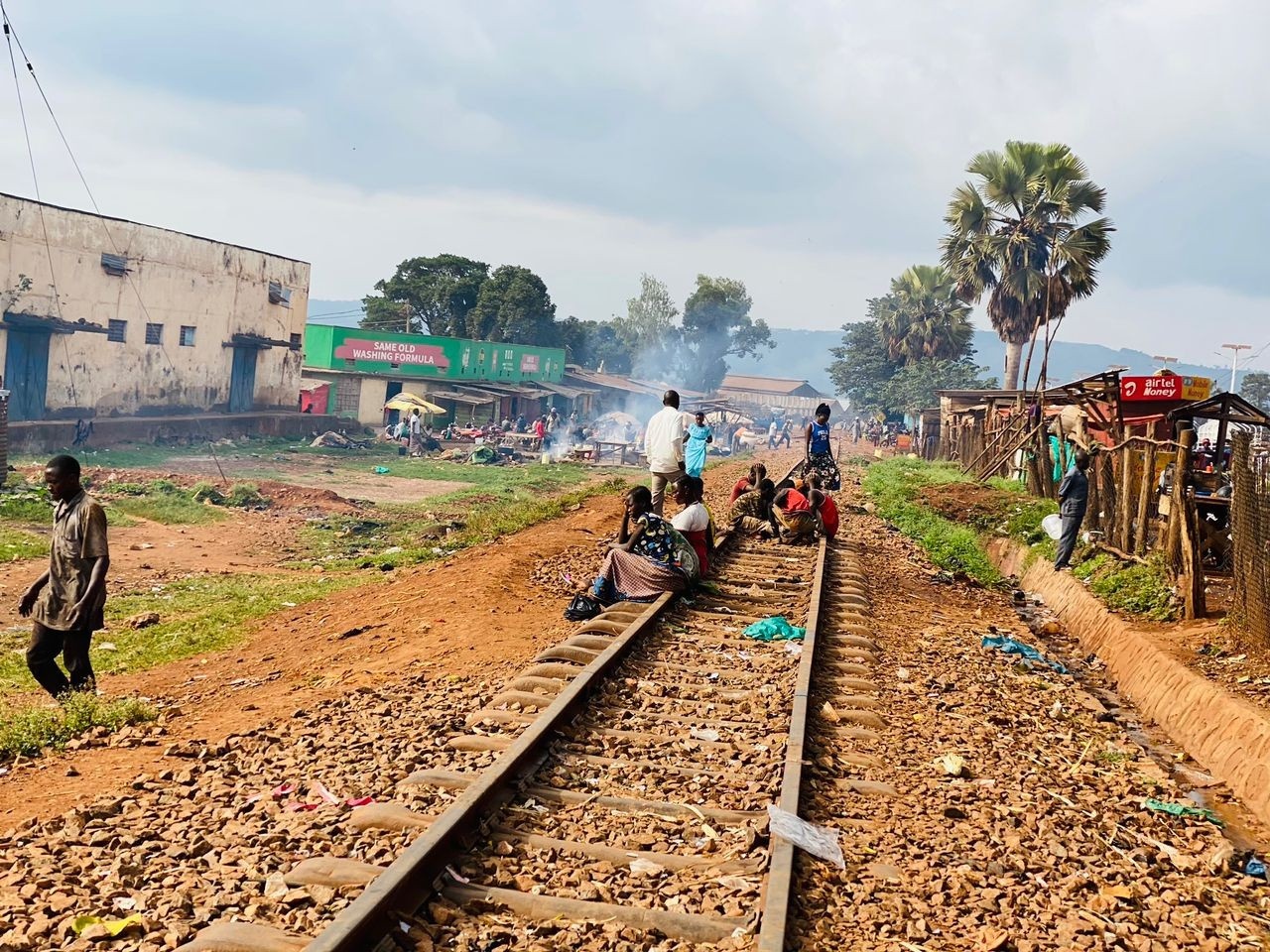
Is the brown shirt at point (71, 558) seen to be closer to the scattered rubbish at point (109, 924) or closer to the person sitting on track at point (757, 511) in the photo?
→ the scattered rubbish at point (109, 924)

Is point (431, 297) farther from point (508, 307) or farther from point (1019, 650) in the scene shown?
point (1019, 650)

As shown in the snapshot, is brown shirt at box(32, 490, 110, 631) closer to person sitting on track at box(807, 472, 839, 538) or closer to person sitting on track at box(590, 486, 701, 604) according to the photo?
person sitting on track at box(590, 486, 701, 604)

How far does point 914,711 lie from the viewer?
7.72 m

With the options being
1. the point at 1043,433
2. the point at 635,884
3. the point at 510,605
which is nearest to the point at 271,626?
the point at 510,605

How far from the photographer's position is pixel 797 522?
15.7 meters

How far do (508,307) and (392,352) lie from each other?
1782cm

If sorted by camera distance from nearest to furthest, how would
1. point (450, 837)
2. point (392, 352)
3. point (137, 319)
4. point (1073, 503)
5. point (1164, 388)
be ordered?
1. point (450, 837)
2. point (1073, 503)
3. point (1164, 388)
4. point (137, 319)
5. point (392, 352)

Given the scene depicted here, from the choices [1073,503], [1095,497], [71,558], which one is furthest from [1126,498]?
[71,558]

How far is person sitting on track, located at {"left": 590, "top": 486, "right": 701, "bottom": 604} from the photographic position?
33.6 ft

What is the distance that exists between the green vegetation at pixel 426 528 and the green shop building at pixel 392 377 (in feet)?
79.8

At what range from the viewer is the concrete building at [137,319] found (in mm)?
29453

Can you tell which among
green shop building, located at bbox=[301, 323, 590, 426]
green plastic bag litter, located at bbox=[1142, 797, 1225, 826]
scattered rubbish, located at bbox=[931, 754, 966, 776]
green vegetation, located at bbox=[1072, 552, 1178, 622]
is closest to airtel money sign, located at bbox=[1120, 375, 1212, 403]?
green vegetation, located at bbox=[1072, 552, 1178, 622]

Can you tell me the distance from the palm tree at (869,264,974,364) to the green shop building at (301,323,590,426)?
21346 mm

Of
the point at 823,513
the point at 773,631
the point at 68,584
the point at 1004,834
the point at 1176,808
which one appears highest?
the point at 823,513
